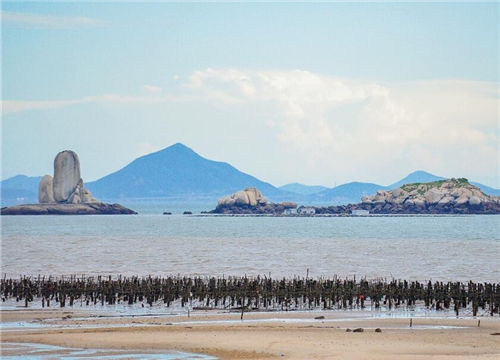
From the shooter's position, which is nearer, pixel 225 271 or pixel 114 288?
pixel 114 288

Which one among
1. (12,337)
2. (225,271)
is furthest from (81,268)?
(12,337)

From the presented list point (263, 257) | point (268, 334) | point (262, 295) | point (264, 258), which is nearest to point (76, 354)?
point (268, 334)

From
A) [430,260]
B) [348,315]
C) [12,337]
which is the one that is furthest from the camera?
[430,260]

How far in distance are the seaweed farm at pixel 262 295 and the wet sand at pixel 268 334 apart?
311 centimetres

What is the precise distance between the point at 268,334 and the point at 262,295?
11282 millimetres

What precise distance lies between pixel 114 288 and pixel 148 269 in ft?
79.2

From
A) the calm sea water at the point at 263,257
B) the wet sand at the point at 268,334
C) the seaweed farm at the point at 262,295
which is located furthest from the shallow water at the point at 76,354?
the calm sea water at the point at 263,257

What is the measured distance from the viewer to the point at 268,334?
3069cm

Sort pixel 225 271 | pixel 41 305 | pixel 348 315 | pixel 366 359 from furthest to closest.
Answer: pixel 225 271, pixel 41 305, pixel 348 315, pixel 366 359

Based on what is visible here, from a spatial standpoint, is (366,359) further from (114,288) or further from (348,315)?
(114,288)

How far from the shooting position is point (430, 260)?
78.3 metres

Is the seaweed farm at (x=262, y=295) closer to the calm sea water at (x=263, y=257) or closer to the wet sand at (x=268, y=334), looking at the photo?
the wet sand at (x=268, y=334)

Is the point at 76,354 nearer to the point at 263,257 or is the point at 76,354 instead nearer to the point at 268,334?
the point at 268,334

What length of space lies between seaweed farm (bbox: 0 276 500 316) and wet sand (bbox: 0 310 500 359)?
3.11 metres
